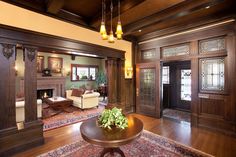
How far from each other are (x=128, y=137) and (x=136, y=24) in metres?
3.44

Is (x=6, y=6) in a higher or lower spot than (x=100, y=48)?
higher

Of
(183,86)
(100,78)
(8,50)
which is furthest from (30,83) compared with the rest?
(100,78)

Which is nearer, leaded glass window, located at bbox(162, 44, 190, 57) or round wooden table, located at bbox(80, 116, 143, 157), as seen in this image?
round wooden table, located at bbox(80, 116, 143, 157)

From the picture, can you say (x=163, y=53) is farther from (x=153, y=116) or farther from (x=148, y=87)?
(x=153, y=116)

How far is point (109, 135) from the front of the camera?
1.97m

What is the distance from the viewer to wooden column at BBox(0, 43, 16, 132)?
263cm

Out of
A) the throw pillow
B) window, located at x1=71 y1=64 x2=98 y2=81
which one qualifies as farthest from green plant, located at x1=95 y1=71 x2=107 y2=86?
the throw pillow

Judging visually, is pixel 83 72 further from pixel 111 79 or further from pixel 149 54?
pixel 149 54

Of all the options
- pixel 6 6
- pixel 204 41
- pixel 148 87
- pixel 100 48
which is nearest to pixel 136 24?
pixel 100 48

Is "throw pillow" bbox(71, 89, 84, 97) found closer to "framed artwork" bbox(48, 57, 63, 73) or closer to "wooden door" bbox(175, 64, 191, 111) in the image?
"framed artwork" bbox(48, 57, 63, 73)

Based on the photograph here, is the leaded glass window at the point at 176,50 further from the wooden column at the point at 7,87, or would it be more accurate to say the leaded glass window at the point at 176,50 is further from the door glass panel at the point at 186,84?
the wooden column at the point at 7,87

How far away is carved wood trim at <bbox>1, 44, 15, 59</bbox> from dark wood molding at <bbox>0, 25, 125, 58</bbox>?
11cm

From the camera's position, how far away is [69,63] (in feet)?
28.8

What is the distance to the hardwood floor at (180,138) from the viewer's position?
→ 279 cm
